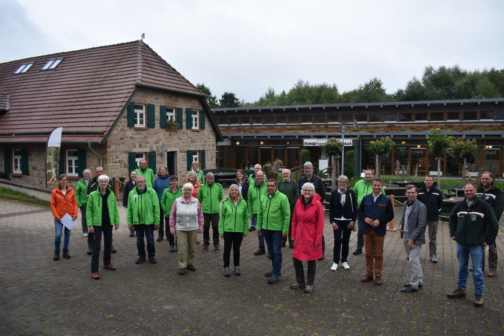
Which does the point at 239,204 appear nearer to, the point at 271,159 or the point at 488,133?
the point at 488,133

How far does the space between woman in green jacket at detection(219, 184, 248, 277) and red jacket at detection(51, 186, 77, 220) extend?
3.23 metres

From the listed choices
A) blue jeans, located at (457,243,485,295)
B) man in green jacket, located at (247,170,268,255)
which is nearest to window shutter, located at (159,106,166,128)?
man in green jacket, located at (247,170,268,255)

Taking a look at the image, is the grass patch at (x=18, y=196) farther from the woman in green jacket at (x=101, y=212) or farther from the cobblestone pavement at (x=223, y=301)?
the woman in green jacket at (x=101, y=212)

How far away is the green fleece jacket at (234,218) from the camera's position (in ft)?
23.4

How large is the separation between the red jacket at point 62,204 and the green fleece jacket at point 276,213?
3992 mm

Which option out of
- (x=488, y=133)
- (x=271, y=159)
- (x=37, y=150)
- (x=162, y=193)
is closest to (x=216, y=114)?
(x=271, y=159)

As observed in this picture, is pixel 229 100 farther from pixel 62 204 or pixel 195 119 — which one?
pixel 62 204

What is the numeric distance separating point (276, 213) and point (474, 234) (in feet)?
9.64

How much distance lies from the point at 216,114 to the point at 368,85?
30.3 metres

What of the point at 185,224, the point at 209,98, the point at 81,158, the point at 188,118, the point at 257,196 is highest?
the point at 209,98

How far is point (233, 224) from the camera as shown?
7.12 m

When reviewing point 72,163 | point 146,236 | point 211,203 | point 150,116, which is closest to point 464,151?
point 211,203

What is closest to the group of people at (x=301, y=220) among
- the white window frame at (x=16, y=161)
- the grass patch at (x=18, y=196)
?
the grass patch at (x=18, y=196)

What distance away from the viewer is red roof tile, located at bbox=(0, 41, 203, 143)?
18141 millimetres
